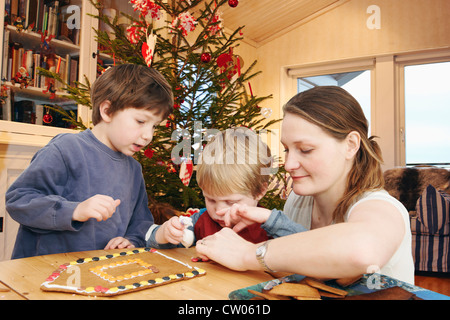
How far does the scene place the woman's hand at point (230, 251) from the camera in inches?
26.5

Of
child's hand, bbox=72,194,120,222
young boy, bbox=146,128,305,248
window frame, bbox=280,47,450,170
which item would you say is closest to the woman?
young boy, bbox=146,128,305,248

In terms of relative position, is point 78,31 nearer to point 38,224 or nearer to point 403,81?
point 38,224

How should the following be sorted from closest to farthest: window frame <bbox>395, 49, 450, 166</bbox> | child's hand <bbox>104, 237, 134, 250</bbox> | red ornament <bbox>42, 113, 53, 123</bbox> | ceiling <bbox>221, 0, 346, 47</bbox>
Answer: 1. child's hand <bbox>104, 237, 134, 250</bbox>
2. red ornament <bbox>42, 113, 53, 123</bbox>
3. ceiling <bbox>221, 0, 346, 47</bbox>
4. window frame <bbox>395, 49, 450, 166</bbox>

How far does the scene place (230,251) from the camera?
27.9 inches

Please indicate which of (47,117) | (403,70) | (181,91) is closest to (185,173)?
(181,91)

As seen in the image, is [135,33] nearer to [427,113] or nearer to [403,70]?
[403,70]

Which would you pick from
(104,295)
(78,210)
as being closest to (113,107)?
(78,210)

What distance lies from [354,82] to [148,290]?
5064 mm

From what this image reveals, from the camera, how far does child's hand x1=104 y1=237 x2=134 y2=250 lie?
1.06m

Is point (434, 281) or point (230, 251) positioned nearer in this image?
point (230, 251)

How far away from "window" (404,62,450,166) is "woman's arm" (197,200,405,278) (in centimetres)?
457

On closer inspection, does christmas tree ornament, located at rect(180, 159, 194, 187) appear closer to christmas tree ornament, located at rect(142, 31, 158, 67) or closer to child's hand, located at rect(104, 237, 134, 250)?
christmas tree ornament, located at rect(142, 31, 158, 67)

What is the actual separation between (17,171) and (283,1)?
3694 mm
